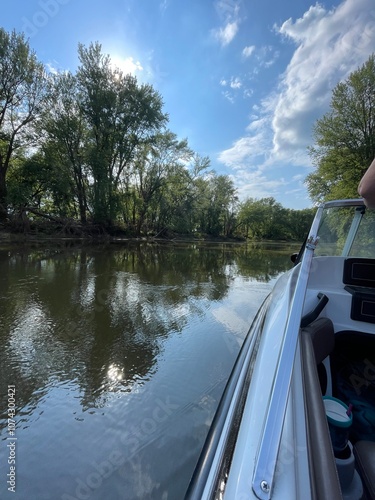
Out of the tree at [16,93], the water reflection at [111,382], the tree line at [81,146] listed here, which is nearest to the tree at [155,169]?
the tree line at [81,146]

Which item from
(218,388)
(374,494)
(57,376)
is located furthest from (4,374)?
(374,494)

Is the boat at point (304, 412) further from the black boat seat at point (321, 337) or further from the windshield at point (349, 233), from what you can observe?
the windshield at point (349, 233)

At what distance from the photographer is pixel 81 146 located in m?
22.2

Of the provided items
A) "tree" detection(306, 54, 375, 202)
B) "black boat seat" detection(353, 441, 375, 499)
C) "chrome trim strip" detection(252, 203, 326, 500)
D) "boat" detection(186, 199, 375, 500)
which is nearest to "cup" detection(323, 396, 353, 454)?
"boat" detection(186, 199, 375, 500)

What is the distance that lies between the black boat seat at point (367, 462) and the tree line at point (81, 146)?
66.4 feet

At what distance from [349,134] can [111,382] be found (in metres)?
18.6

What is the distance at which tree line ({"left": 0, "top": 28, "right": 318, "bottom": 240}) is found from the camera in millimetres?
17719

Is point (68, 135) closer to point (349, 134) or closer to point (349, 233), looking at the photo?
point (349, 134)

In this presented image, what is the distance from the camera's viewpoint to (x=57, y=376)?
258cm

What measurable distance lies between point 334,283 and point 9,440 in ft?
10.6

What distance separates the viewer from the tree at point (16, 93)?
16.5 metres

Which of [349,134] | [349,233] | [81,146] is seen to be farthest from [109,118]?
[349,233]

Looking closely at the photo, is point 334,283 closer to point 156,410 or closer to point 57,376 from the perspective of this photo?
point 156,410

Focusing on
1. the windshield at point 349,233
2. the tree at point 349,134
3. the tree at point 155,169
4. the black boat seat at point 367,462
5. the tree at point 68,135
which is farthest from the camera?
the tree at point 155,169
